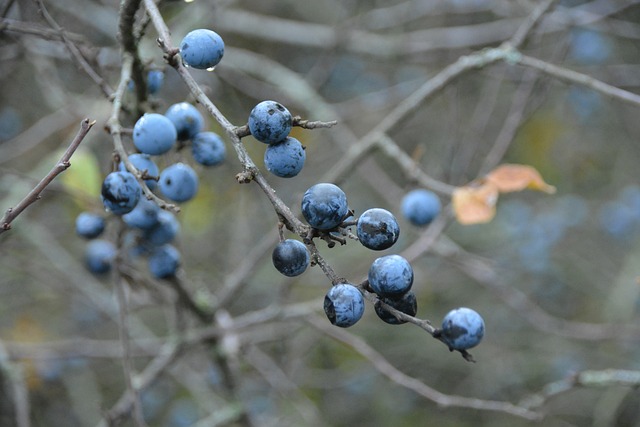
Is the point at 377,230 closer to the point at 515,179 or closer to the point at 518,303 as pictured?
the point at 515,179

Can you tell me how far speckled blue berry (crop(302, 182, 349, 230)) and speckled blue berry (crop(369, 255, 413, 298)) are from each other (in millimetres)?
116

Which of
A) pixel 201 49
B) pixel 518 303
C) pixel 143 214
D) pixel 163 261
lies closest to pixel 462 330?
pixel 201 49

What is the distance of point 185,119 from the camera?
1617 millimetres

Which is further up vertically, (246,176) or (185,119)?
(185,119)

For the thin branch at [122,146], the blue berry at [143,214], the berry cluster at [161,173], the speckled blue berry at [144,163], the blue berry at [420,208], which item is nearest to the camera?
the thin branch at [122,146]

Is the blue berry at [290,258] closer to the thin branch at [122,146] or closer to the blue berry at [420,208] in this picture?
the thin branch at [122,146]

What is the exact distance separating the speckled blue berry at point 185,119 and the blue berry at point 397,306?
754 millimetres

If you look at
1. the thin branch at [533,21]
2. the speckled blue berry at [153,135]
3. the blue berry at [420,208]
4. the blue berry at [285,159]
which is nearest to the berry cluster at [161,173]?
the speckled blue berry at [153,135]

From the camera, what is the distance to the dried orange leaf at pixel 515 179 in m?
2.29

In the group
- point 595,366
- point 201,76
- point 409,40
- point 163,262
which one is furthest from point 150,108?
point 595,366

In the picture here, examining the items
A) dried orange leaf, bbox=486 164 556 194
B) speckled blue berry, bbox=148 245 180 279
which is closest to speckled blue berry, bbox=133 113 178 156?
speckled blue berry, bbox=148 245 180 279

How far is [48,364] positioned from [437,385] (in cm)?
275

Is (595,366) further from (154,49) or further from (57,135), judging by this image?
(57,135)

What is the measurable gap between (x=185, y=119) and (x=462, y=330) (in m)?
0.89
